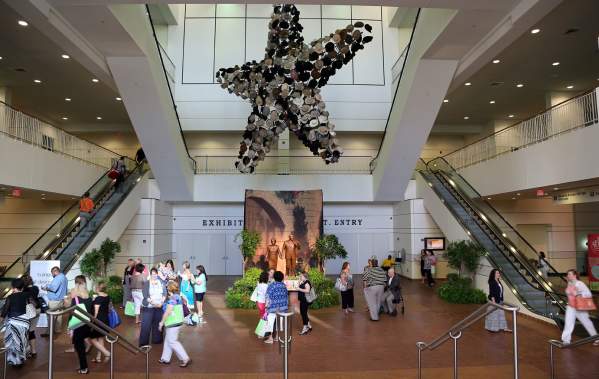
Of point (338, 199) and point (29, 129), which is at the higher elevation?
point (29, 129)

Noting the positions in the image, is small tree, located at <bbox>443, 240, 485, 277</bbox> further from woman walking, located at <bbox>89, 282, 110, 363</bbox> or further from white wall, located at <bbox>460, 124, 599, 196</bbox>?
woman walking, located at <bbox>89, 282, 110, 363</bbox>

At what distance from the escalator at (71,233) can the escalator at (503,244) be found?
12849mm

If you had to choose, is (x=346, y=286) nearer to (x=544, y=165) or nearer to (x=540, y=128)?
(x=544, y=165)

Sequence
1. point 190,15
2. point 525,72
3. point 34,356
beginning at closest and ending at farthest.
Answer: point 34,356 → point 525,72 → point 190,15

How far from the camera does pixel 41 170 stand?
13289 mm

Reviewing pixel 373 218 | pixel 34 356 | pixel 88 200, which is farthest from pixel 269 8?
pixel 34 356

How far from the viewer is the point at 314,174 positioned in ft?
68.0

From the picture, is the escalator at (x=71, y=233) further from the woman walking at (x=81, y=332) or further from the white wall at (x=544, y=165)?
the white wall at (x=544, y=165)

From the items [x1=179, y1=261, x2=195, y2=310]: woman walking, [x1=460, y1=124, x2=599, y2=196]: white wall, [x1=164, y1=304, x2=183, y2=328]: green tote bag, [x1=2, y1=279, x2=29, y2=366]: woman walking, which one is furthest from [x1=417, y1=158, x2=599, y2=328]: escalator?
[x1=2, y1=279, x2=29, y2=366]: woman walking

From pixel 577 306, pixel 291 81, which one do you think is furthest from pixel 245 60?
pixel 577 306

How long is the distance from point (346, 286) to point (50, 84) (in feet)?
46.9

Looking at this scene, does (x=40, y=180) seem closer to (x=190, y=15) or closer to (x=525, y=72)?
(x=190, y=15)

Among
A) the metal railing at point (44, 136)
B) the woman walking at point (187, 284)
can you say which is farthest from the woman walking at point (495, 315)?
the metal railing at point (44, 136)

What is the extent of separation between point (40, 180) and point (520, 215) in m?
19.9
